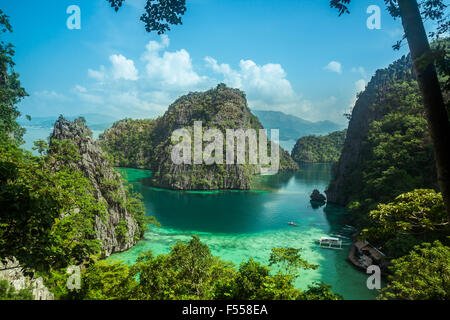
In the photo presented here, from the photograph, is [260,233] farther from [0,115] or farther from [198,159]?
[198,159]

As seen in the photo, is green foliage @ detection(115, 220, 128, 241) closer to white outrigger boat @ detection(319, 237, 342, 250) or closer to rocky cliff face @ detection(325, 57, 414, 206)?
white outrigger boat @ detection(319, 237, 342, 250)

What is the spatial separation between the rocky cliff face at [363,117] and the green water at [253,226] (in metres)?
3.12

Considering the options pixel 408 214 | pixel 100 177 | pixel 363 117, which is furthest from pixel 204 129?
pixel 408 214

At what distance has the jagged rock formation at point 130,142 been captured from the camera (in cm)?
7913

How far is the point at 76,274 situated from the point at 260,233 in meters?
20.8

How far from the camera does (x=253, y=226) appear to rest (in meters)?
28.6

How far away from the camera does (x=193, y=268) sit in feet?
33.0

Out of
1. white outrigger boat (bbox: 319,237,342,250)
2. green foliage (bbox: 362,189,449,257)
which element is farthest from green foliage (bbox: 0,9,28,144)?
white outrigger boat (bbox: 319,237,342,250)

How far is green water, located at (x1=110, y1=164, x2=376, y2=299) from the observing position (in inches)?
690

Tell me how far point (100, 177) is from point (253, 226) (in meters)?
17.2

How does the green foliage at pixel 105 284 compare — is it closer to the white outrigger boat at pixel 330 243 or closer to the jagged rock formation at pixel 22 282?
the jagged rock formation at pixel 22 282
